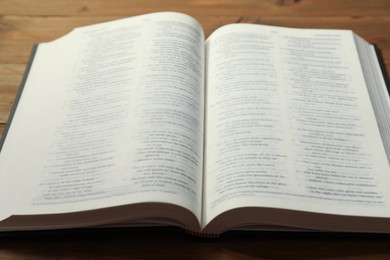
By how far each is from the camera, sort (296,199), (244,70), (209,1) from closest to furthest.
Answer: (296,199) → (244,70) → (209,1)

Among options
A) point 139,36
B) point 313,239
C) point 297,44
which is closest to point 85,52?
point 139,36

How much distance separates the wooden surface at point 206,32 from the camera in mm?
564

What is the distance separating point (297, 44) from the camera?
0.75 meters

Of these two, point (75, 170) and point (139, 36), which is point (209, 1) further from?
point (75, 170)

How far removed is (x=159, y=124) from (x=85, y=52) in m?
0.23

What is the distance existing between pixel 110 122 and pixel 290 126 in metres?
0.26

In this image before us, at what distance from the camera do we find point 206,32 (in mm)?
842

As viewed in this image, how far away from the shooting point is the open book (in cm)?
55

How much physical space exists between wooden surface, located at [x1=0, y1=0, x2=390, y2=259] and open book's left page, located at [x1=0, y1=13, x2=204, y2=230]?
50mm

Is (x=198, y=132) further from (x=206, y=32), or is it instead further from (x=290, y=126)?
(x=206, y=32)

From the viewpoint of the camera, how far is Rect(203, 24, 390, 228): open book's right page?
56cm

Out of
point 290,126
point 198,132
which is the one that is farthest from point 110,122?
point 290,126

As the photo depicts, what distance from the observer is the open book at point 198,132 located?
1.81 ft

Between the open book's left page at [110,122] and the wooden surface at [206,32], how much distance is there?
0.16 feet
